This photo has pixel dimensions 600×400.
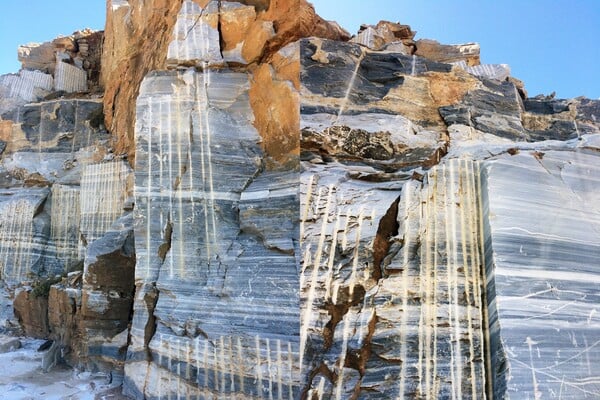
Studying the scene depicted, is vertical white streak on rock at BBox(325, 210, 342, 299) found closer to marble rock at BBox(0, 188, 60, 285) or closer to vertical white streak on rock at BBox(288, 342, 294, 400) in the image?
vertical white streak on rock at BBox(288, 342, 294, 400)

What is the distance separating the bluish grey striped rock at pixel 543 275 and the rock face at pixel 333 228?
1 cm

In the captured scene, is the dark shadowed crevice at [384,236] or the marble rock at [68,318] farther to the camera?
the marble rock at [68,318]

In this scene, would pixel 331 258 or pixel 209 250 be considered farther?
pixel 209 250

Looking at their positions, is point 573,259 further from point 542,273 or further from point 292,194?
point 292,194

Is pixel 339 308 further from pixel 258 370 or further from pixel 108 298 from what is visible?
pixel 108 298

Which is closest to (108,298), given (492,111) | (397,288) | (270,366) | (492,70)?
(270,366)

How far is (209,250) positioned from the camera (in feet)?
16.3

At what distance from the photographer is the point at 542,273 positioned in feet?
11.5

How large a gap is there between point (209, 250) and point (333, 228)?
168cm

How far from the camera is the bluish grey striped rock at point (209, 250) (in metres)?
Answer: 4.39

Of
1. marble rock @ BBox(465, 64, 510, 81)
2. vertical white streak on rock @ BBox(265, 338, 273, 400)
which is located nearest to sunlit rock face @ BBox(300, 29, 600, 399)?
vertical white streak on rock @ BBox(265, 338, 273, 400)

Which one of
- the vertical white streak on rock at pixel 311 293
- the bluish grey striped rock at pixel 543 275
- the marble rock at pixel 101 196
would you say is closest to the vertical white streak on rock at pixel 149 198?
the marble rock at pixel 101 196

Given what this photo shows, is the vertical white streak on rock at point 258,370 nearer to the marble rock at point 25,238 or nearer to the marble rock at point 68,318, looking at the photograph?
the marble rock at point 68,318

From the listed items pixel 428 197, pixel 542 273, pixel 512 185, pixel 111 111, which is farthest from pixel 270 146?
pixel 111 111
